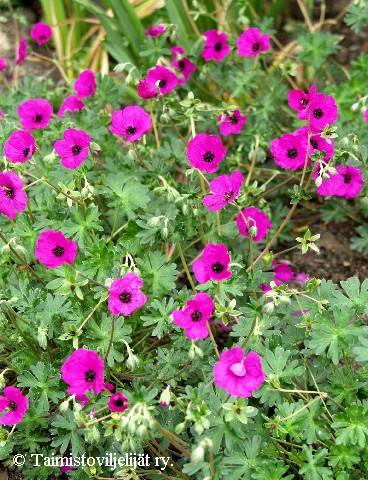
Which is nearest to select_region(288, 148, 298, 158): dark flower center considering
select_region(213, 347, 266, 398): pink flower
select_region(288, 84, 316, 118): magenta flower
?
select_region(288, 84, 316, 118): magenta flower

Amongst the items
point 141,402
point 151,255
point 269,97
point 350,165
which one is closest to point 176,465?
point 141,402

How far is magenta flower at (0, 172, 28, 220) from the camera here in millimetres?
2031

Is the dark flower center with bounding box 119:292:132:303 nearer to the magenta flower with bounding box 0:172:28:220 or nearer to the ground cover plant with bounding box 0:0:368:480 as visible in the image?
the ground cover plant with bounding box 0:0:368:480

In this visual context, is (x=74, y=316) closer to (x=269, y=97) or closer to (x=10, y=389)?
(x=10, y=389)

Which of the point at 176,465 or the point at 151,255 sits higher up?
the point at 151,255

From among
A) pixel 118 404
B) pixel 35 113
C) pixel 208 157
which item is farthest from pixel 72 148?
pixel 118 404

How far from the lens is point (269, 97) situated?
2.91 meters

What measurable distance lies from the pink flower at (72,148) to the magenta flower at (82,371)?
0.67m

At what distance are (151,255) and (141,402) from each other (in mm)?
649

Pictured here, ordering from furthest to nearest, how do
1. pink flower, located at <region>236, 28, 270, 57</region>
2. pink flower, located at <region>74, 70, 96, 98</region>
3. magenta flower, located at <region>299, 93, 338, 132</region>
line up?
1. pink flower, located at <region>236, 28, 270, 57</region>
2. pink flower, located at <region>74, 70, 96, 98</region>
3. magenta flower, located at <region>299, 93, 338, 132</region>

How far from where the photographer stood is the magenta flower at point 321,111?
2.13m

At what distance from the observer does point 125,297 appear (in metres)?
1.82

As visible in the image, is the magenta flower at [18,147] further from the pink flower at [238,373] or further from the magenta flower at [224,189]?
the pink flower at [238,373]

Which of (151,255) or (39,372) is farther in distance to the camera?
(151,255)
